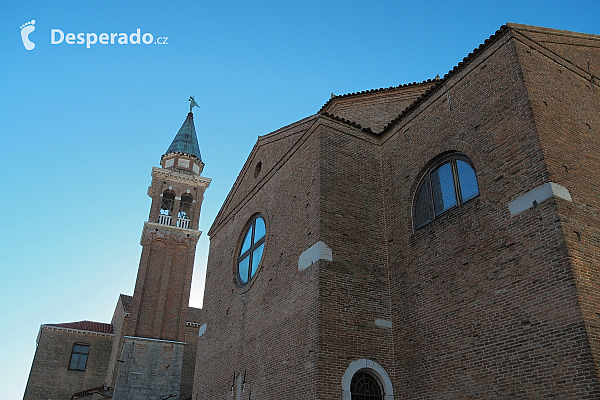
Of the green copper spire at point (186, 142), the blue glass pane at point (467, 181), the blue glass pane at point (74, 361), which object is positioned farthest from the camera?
the green copper spire at point (186, 142)

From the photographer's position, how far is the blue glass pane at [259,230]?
13895 millimetres


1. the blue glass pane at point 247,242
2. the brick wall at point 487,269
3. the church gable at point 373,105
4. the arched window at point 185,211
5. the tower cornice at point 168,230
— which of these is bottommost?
the brick wall at point 487,269

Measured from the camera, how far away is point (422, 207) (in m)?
10.5

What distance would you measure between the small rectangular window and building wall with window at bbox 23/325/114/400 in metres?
0.14

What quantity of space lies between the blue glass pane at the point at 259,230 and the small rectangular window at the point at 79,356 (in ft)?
81.5

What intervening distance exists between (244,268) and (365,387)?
20.0 ft

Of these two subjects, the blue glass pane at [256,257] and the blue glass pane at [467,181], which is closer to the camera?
the blue glass pane at [467,181]

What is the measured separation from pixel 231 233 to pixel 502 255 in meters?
9.73

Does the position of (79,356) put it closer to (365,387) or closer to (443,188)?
(365,387)

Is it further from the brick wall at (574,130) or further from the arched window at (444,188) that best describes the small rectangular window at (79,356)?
the brick wall at (574,130)

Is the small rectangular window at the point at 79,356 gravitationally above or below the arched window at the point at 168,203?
below

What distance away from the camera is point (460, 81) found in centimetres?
1024

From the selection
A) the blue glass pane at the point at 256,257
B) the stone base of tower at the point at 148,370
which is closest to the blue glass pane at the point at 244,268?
the blue glass pane at the point at 256,257

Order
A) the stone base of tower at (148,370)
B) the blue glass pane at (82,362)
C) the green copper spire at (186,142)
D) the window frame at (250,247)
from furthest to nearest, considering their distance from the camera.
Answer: the green copper spire at (186,142) < the blue glass pane at (82,362) < the stone base of tower at (148,370) < the window frame at (250,247)
